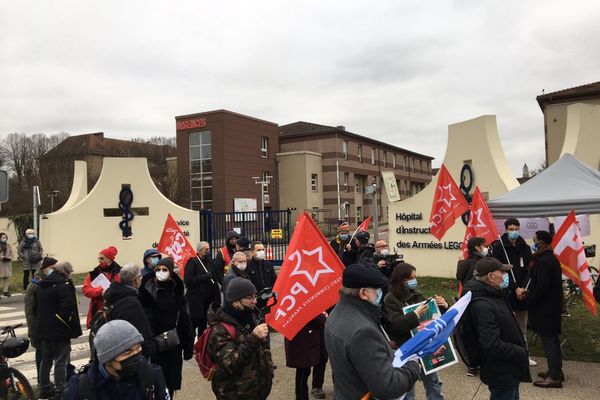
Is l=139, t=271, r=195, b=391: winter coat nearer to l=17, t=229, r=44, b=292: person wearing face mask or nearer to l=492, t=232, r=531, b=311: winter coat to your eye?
l=492, t=232, r=531, b=311: winter coat

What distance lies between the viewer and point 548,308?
5.85 meters

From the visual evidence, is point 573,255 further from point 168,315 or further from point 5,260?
point 5,260

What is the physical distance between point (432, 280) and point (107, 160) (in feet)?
45.2

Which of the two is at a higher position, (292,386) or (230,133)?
(230,133)

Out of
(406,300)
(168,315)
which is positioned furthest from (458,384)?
(168,315)

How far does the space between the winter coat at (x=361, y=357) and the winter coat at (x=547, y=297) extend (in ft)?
12.1

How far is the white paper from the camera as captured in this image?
608 cm

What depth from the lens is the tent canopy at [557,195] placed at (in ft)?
23.8

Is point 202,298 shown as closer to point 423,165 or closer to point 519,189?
point 519,189

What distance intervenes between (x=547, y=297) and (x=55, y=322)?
6.03 m

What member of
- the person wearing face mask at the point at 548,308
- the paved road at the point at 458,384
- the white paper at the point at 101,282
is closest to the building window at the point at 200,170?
the paved road at the point at 458,384

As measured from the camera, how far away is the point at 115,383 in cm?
285

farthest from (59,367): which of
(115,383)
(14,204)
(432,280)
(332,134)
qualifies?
(332,134)

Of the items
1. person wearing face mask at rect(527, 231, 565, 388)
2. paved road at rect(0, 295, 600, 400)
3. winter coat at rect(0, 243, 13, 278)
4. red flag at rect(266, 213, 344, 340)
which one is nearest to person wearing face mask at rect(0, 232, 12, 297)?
winter coat at rect(0, 243, 13, 278)
